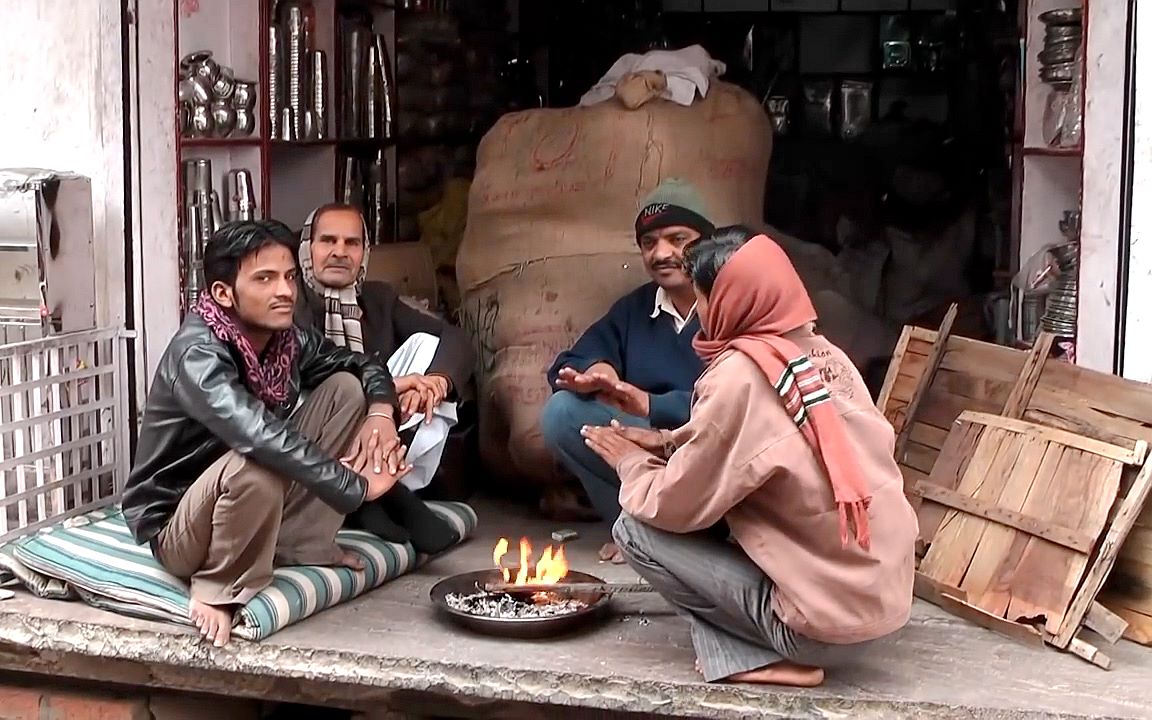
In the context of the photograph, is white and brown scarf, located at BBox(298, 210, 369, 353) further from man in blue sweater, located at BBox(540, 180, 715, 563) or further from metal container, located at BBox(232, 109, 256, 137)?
metal container, located at BBox(232, 109, 256, 137)

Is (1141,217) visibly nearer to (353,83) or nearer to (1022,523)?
(1022,523)

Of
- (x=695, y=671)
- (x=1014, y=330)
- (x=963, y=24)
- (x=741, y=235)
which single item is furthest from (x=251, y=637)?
(x=963, y=24)

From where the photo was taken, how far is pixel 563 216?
5.07 metres

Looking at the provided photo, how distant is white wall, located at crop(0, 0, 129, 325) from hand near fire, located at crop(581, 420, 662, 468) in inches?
70.3

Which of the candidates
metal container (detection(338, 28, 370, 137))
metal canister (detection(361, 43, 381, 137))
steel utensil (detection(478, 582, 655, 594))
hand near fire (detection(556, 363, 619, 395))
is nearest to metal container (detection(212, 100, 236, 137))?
metal container (detection(338, 28, 370, 137))

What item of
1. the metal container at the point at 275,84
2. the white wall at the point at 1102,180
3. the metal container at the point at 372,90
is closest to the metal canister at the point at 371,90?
the metal container at the point at 372,90

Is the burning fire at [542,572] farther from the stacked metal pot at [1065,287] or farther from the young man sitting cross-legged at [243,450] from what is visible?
the stacked metal pot at [1065,287]

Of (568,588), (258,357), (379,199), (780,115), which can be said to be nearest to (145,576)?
(258,357)

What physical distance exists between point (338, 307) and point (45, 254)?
2.76 ft

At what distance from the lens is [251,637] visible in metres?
3.53

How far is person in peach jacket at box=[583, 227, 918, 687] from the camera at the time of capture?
9.89ft

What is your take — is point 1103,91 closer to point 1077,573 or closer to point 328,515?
point 1077,573

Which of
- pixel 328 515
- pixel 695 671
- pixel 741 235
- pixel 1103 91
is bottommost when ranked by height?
pixel 695 671

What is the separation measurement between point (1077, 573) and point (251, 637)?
6.45 ft
